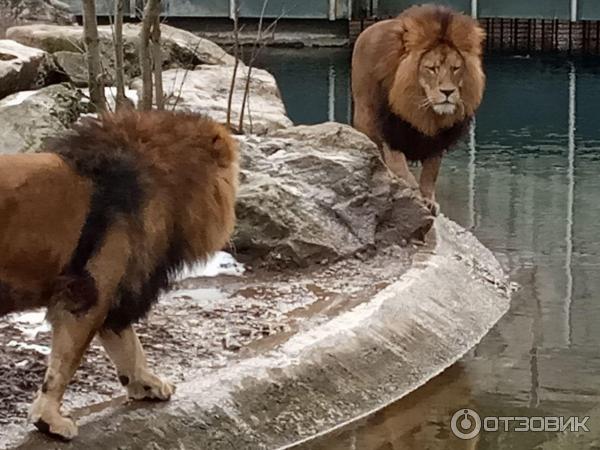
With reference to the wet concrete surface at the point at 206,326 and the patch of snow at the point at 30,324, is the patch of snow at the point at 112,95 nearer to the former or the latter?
the wet concrete surface at the point at 206,326

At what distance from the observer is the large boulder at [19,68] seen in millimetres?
9242

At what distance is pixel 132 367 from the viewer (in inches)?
200

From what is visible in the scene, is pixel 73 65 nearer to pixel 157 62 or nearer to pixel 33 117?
pixel 157 62

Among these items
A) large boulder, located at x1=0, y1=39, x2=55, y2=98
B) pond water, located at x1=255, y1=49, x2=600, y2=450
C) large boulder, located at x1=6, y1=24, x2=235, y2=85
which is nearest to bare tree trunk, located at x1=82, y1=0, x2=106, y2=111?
large boulder, located at x1=0, y1=39, x2=55, y2=98

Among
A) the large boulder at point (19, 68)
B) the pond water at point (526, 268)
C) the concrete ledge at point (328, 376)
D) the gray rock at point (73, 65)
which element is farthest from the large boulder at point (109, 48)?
the concrete ledge at point (328, 376)

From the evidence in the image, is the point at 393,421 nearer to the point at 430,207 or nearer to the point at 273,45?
the point at 430,207

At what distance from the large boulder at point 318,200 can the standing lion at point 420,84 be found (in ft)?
2.55

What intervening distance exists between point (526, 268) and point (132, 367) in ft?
13.5

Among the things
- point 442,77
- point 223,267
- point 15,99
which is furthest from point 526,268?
point 15,99

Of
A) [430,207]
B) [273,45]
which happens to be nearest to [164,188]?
[430,207]

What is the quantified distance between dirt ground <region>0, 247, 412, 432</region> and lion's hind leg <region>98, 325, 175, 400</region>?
6.9 inches

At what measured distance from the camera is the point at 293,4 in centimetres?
2606

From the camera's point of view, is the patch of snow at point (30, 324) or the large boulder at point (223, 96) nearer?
the patch of snow at point (30, 324)

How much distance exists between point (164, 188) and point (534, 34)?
72.6 ft
